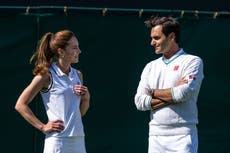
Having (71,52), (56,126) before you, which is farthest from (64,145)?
(71,52)

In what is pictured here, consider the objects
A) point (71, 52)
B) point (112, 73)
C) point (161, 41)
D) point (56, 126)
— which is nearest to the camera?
point (56, 126)

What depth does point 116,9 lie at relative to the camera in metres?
7.56

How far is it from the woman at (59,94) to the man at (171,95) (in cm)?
61

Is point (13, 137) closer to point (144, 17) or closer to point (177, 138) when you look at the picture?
point (144, 17)

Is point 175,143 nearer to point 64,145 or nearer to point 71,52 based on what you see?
point 64,145

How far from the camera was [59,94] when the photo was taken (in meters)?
4.98

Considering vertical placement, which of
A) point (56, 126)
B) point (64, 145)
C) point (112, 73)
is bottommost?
point (64, 145)

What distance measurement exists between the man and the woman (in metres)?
0.61

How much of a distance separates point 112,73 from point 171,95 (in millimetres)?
2439

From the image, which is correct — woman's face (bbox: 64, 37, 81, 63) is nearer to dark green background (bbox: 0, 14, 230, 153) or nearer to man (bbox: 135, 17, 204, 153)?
man (bbox: 135, 17, 204, 153)

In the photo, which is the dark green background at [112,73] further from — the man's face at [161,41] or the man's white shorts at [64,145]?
the man's white shorts at [64,145]

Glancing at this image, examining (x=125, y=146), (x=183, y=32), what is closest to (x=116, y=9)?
(x=183, y=32)

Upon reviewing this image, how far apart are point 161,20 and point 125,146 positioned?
8.32 ft

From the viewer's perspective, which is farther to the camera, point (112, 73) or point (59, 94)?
point (112, 73)
